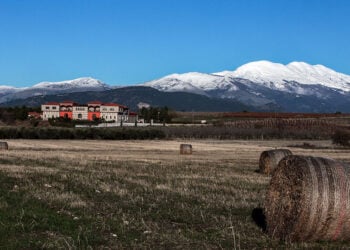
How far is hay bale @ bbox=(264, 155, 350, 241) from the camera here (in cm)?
1037

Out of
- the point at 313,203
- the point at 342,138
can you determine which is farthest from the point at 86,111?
the point at 313,203

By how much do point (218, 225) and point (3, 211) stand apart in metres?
4.98

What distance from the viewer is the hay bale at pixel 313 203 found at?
10.4 meters

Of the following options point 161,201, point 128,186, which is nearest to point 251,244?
point 161,201

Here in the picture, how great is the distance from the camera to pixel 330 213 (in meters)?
10.3

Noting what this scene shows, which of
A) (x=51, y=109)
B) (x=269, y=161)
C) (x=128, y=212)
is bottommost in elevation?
(x=128, y=212)

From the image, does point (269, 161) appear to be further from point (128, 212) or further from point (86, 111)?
point (86, 111)

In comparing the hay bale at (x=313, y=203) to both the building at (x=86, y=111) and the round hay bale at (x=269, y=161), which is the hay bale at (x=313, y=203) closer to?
the round hay bale at (x=269, y=161)

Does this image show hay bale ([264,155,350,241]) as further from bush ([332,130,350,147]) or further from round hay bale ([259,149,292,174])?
bush ([332,130,350,147])

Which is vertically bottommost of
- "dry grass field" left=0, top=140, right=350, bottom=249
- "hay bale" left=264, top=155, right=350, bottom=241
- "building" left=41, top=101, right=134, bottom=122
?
"dry grass field" left=0, top=140, right=350, bottom=249

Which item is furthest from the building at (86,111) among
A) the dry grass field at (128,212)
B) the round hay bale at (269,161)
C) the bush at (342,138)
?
the dry grass field at (128,212)

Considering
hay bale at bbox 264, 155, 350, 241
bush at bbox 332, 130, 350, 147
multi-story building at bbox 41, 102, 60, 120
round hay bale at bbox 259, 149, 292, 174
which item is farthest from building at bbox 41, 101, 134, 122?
hay bale at bbox 264, 155, 350, 241

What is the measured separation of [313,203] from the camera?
1039 centimetres

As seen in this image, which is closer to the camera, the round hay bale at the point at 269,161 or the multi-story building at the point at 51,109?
the round hay bale at the point at 269,161
